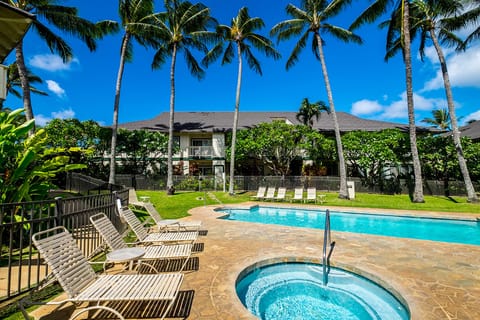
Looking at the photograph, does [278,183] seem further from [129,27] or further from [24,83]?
[24,83]

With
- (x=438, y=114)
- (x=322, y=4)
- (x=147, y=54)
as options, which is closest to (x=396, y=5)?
(x=322, y=4)

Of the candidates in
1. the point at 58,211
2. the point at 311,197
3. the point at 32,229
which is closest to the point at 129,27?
the point at 58,211

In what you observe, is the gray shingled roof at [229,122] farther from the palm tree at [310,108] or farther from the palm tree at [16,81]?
the palm tree at [16,81]

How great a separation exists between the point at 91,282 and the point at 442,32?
2620 centimetres

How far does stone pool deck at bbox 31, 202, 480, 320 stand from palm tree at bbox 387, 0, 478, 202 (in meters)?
13.2

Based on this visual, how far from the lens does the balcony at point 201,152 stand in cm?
2773

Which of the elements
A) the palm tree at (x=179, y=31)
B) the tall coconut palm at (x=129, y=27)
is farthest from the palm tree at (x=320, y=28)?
the tall coconut palm at (x=129, y=27)

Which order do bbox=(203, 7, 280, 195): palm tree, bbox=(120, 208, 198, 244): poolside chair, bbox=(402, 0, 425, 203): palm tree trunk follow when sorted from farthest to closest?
1. bbox=(203, 7, 280, 195): palm tree
2. bbox=(402, 0, 425, 203): palm tree trunk
3. bbox=(120, 208, 198, 244): poolside chair

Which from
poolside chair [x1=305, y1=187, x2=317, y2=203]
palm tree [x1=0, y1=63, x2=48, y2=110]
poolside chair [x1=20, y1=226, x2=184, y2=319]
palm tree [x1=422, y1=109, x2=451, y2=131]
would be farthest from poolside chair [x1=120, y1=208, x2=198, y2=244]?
palm tree [x1=422, y1=109, x2=451, y2=131]

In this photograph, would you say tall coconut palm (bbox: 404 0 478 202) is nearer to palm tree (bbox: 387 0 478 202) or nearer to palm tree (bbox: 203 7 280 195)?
palm tree (bbox: 387 0 478 202)

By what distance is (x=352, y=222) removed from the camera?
463 inches

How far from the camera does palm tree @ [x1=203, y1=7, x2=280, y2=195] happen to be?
788 inches

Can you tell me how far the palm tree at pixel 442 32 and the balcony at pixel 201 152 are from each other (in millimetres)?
19465

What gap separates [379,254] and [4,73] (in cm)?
818
